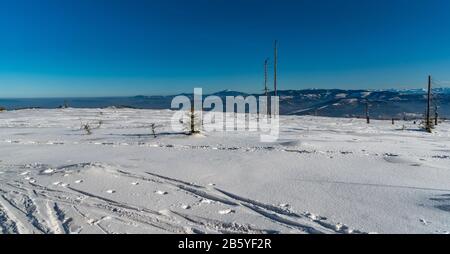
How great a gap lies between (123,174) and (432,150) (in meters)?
10.2

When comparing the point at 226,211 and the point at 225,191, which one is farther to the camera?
the point at 225,191

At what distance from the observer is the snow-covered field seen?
4953 mm

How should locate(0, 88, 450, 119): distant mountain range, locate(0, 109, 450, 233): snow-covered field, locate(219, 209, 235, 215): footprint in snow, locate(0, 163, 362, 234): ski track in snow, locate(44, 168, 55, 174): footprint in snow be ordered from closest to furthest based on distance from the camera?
locate(0, 163, 362, 234): ski track in snow → locate(0, 109, 450, 233): snow-covered field → locate(219, 209, 235, 215): footprint in snow → locate(44, 168, 55, 174): footprint in snow → locate(0, 88, 450, 119): distant mountain range

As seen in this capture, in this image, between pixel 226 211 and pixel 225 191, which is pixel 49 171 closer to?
pixel 225 191

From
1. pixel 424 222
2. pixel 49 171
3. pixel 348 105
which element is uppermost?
pixel 348 105

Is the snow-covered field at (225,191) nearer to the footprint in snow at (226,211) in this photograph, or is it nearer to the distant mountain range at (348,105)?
the footprint in snow at (226,211)

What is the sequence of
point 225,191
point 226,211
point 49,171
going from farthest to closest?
1. point 49,171
2. point 225,191
3. point 226,211

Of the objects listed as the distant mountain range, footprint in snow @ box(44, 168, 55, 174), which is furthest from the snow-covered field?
the distant mountain range

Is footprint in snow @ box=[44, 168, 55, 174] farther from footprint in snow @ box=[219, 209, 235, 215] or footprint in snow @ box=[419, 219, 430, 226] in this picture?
footprint in snow @ box=[419, 219, 430, 226]

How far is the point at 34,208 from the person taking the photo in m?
5.51

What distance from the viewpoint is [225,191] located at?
6555 millimetres

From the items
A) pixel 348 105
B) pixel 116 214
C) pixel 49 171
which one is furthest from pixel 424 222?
pixel 348 105
